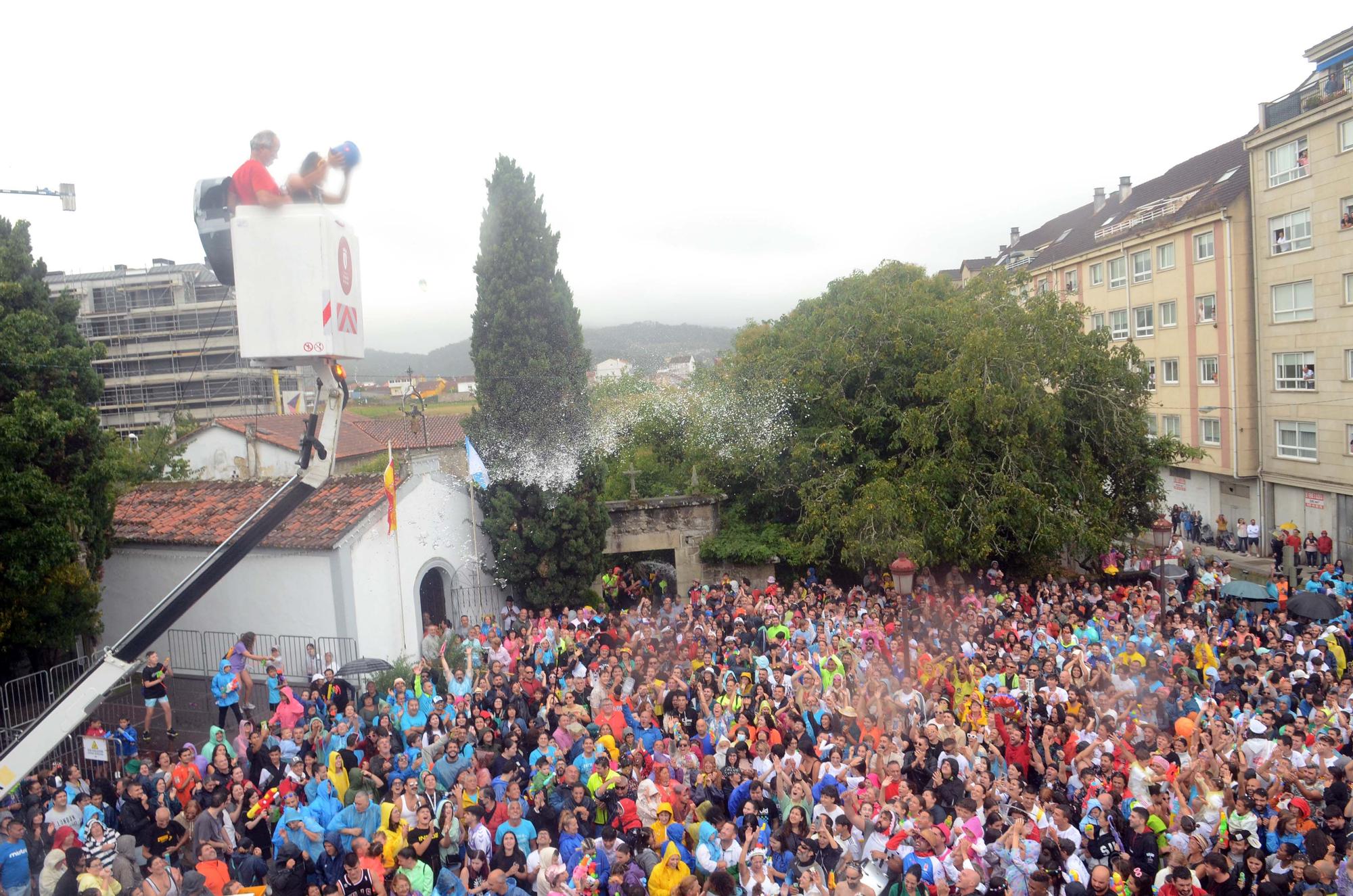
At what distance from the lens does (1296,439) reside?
26734 mm

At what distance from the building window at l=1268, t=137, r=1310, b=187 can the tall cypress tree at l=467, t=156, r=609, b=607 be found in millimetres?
21066

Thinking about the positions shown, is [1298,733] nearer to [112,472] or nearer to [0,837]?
[0,837]

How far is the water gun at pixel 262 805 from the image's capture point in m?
8.73

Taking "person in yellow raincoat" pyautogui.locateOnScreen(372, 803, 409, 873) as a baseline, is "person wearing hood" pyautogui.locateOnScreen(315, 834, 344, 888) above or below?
below

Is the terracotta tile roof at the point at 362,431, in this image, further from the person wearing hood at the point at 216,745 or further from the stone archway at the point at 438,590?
the person wearing hood at the point at 216,745

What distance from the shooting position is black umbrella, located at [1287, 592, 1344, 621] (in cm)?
1374

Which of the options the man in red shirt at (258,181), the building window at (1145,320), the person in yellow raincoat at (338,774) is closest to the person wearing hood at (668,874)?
the person in yellow raincoat at (338,774)

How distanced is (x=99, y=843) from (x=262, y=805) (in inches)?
52.9

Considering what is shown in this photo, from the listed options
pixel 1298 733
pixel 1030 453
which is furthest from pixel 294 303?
pixel 1030 453

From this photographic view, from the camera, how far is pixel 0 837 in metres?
8.28

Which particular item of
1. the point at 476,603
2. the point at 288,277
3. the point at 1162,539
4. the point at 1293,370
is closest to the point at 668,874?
the point at 288,277

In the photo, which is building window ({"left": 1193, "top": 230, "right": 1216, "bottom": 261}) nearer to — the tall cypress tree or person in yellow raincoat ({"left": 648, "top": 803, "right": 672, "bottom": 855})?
the tall cypress tree

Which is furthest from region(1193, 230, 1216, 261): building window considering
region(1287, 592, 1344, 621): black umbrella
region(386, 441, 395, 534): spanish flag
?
region(386, 441, 395, 534): spanish flag

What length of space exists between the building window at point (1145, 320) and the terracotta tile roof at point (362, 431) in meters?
26.3
